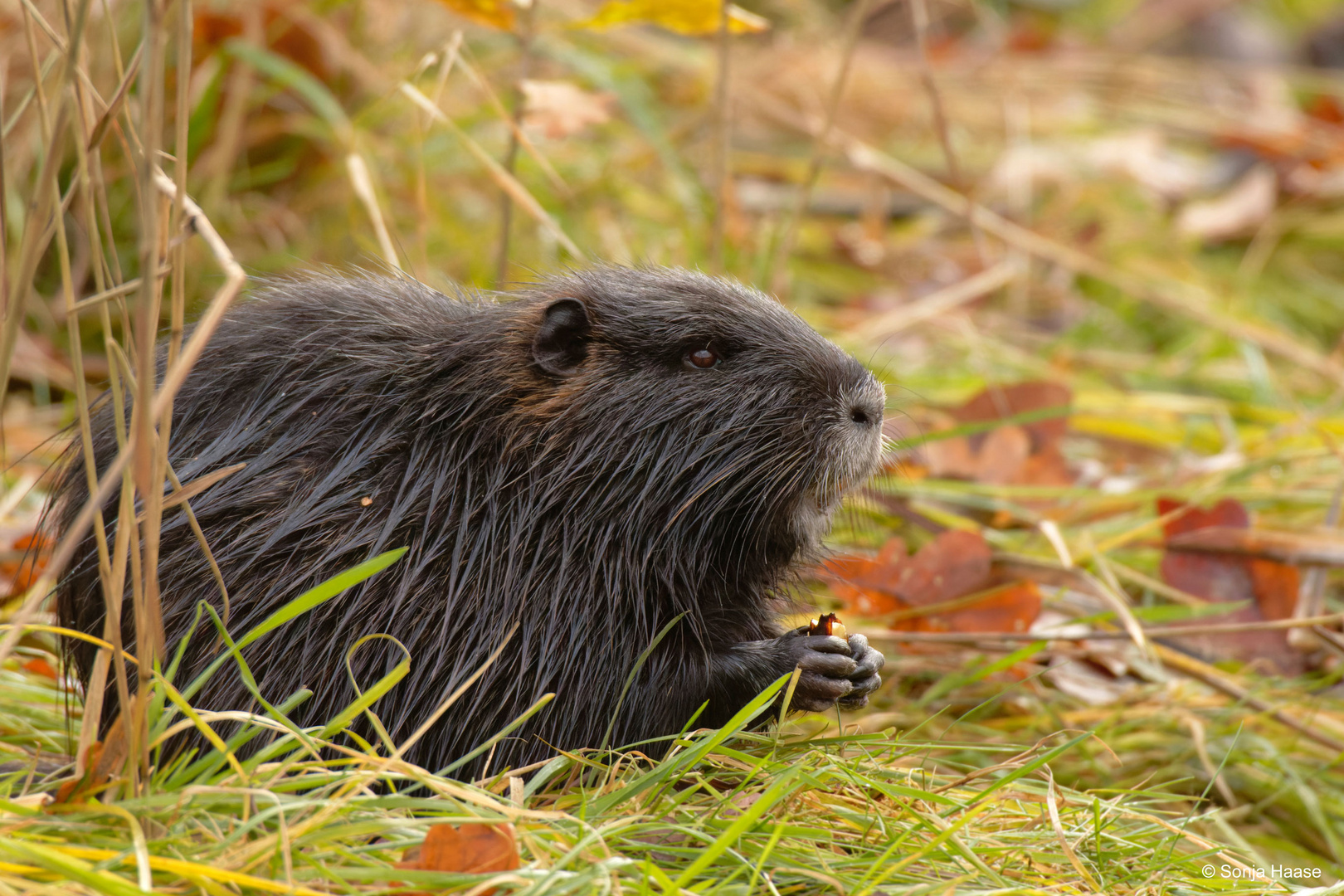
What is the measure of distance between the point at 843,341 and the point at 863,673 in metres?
3.00

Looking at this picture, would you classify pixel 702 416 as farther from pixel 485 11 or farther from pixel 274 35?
pixel 274 35

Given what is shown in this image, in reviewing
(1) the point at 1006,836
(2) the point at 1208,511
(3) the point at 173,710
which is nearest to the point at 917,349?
(2) the point at 1208,511

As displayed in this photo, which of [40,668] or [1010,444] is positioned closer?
[40,668]

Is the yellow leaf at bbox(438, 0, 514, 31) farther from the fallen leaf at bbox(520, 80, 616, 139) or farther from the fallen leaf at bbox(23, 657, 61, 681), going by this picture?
the fallen leaf at bbox(23, 657, 61, 681)

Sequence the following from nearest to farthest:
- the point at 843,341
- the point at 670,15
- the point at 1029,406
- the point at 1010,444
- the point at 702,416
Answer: the point at 702,416
the point at 670,15
the point at 1010,444
the point at 1029,406
the point at 843,341

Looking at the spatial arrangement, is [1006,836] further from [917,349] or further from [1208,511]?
[917,349]

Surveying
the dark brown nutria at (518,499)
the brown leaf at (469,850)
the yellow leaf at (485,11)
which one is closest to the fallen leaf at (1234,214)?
the yellow leaf at (485,11)

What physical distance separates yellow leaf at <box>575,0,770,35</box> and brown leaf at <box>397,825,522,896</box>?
7.80 ft

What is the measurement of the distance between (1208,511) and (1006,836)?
1925mm

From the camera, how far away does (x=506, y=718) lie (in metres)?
2.54

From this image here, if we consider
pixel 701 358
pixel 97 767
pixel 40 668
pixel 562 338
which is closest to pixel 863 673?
pixel 701 358

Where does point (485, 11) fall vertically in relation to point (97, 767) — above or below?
above

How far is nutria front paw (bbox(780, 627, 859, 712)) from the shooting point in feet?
8.38

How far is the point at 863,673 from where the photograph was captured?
261 cm
